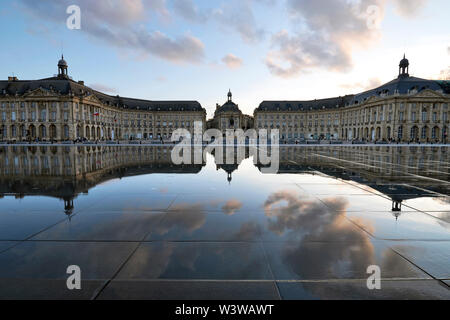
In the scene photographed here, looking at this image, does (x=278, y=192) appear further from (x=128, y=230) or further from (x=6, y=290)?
(x=6, y=290)

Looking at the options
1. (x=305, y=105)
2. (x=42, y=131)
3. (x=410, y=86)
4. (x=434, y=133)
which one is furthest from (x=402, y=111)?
(x=42, y=131)

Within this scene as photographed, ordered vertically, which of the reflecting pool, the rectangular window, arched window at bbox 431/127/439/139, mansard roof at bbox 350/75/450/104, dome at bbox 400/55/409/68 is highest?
dome at bbox 400/55/409/68

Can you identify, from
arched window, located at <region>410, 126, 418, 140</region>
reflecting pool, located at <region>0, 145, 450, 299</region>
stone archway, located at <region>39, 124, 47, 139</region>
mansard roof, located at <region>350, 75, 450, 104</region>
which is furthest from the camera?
stone archway, located at <region>39, 124, 47, 139</region>

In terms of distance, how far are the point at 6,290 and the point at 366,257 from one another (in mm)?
4657

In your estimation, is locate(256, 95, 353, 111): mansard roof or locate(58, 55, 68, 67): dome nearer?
locate(58, 55, 68, 67): dome

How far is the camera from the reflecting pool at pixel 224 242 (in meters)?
3.04

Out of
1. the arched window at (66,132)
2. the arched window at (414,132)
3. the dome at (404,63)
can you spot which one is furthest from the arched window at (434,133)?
the arched window at (66,132)

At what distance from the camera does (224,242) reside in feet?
14.0

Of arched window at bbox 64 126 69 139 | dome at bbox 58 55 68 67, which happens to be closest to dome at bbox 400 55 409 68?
arched window at bbox 64 126 69 139

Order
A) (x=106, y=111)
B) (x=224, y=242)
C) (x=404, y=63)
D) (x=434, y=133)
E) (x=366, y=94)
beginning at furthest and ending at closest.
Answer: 1. (x=106, y=111)
2. (x=366, y=94)
3. (x=404, y=63)
4. (x=434, y=133)
5. (x=224, y=242)

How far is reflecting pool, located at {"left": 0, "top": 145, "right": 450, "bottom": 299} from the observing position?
3.04 m

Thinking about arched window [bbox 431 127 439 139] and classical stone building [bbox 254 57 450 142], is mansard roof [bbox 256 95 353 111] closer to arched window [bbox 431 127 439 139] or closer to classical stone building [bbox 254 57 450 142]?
classical stone building [bbox 254 57 450 142]

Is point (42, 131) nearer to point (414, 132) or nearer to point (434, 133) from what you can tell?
point (414, 132)
